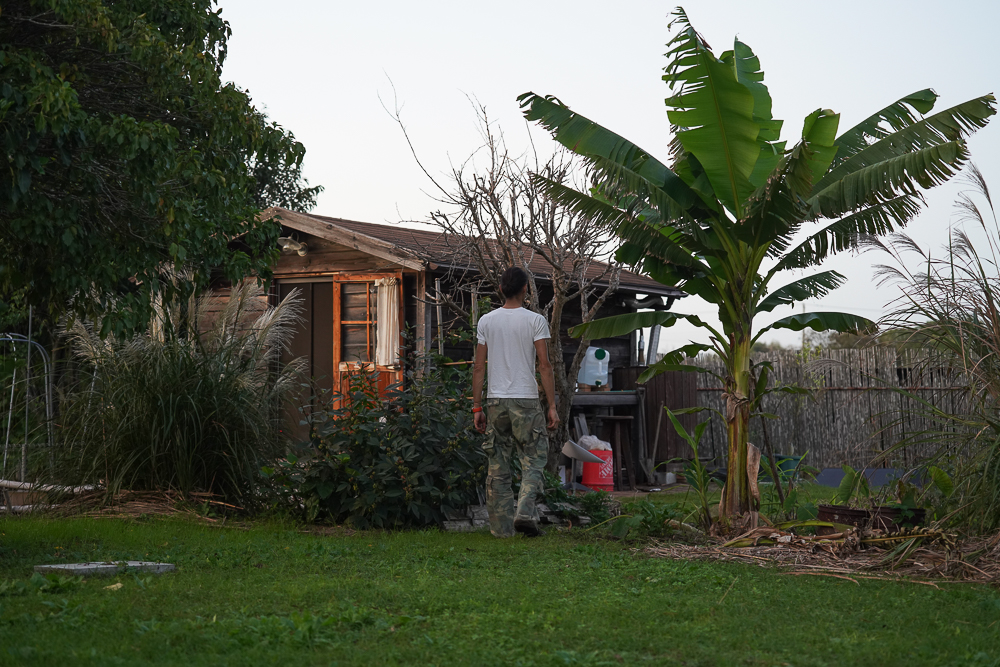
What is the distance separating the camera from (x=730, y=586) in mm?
4684

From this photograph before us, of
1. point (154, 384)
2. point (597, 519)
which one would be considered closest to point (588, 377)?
point (597, 519)

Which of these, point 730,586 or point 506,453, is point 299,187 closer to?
point 506,453

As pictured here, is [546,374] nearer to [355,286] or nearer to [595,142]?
[595,142]

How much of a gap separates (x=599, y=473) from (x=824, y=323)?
17.6 feet

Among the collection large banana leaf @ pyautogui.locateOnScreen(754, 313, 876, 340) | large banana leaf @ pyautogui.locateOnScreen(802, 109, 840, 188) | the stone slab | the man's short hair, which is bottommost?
the stone slab

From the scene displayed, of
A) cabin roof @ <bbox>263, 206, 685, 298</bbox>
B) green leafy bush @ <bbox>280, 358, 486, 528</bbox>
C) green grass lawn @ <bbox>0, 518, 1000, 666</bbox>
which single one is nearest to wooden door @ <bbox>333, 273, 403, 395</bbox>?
cabin roof @ <bbox>263, 206, 685, 298</bbox>

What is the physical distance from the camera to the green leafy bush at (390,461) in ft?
22.5

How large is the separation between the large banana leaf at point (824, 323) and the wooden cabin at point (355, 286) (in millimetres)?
5281

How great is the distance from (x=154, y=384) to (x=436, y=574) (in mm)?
3712

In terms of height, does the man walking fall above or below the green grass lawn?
above

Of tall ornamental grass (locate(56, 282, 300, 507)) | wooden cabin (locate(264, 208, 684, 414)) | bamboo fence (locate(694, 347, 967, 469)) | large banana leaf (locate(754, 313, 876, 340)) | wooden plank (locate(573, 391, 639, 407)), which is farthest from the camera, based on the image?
bamboo fence (locate(694, 347, 967, 469))

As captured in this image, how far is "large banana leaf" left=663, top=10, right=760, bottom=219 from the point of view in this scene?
6.42 meters

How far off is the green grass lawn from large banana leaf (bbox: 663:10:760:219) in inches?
115

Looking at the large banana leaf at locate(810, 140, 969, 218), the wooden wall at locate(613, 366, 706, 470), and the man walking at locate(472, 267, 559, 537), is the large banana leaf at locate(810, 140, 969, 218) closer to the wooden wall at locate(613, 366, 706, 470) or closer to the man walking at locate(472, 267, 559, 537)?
the man walking at locate(472, 267, 559, 537)
